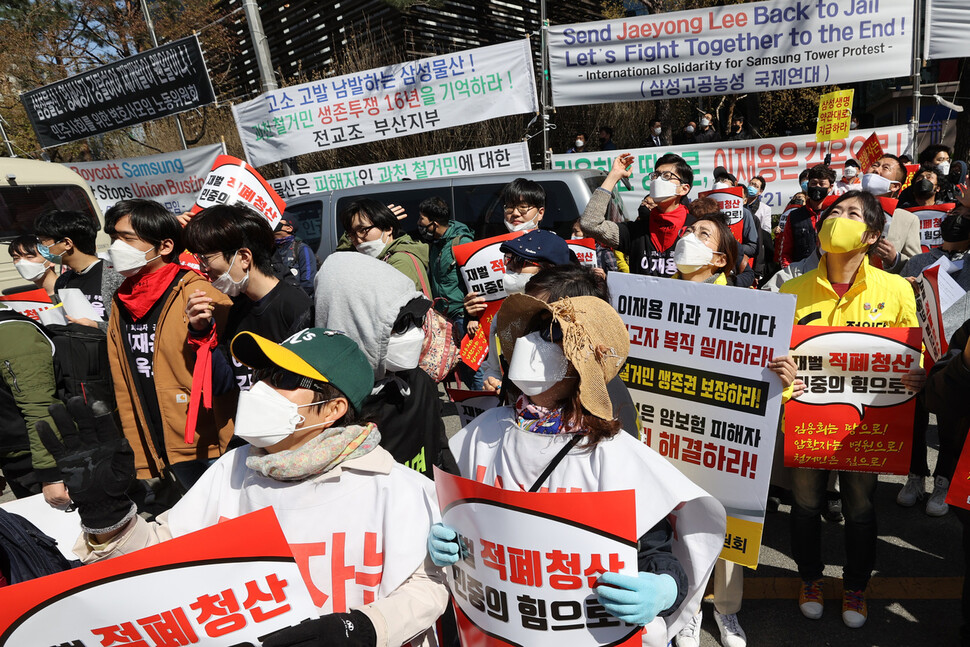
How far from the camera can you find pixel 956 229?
3.01 metres

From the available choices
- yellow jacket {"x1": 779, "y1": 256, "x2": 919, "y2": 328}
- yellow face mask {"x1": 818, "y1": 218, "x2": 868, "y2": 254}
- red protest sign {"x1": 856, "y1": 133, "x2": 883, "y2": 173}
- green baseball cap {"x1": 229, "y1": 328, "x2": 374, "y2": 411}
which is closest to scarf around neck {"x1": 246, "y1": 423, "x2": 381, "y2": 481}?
green baseball cap {"x1": 229, "y1": 328, "x2": 374, "y2": 411}

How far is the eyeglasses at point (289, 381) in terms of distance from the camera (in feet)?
5.11

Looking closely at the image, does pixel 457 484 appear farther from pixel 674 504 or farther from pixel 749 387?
pixel 749 387

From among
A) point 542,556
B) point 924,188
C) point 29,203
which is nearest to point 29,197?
point 29,203

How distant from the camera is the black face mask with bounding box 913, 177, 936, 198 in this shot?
233 inches

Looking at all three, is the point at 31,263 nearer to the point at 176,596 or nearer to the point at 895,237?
the point at 176,596

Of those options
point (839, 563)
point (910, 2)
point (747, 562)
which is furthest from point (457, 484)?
point (910, 2)

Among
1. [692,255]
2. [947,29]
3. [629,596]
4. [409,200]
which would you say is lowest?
[629,596]

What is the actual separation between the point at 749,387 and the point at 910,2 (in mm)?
7011

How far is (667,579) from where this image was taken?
1389 millimetres

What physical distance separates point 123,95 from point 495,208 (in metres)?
8.07

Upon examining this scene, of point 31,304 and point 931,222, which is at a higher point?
point 31,304

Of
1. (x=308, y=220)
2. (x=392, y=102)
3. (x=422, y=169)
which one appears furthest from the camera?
(x=422, y=169)

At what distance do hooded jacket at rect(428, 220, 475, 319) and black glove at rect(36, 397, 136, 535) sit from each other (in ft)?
8.07
